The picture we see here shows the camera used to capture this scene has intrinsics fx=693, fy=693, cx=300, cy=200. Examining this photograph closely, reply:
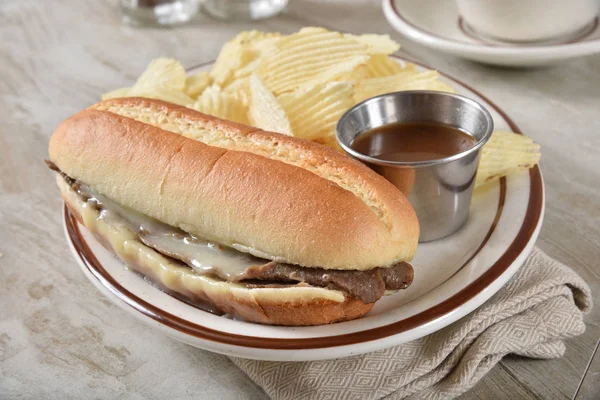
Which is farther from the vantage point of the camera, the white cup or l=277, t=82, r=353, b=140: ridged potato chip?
the white cup

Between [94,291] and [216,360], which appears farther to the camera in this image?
[94,291]

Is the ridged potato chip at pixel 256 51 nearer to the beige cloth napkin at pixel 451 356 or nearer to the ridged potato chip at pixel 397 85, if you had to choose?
the ridged potato chip at pixel 397 85

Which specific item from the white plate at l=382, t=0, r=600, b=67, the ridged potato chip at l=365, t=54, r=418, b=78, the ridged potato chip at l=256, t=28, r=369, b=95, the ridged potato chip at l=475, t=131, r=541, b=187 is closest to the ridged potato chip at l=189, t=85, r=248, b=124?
the ridged potato chip at l=256, t=28, r=369, b=95

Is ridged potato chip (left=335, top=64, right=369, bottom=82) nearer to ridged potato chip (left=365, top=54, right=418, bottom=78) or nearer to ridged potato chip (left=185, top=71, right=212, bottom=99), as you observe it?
ridged potato chip (left=365, top=54, right=418, bottom=78)

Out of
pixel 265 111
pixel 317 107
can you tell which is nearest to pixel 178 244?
pixel 265 111

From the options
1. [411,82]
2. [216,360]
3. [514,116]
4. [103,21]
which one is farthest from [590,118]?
[103,21]

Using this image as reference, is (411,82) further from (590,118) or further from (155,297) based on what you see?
(155,297)

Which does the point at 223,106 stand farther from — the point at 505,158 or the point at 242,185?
the point at 505,158
